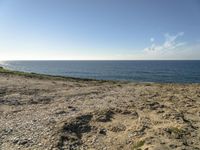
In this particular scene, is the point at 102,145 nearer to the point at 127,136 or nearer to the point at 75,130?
the point at 127,136

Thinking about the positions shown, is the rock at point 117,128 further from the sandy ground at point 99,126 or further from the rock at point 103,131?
the rock at point 103,131

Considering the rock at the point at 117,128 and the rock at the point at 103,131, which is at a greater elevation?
the rock at the point at 117,128

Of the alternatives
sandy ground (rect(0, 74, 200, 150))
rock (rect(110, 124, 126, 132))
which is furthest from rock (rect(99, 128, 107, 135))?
rock (rect(110, 124, 126, 132))

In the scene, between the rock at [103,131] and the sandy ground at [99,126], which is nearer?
the sandy ground at [99,126]

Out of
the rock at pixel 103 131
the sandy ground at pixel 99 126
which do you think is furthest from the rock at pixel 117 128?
the rock at pixel 103 131

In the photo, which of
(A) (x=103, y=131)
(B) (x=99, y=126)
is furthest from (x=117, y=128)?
(B) (x=99, y=126)

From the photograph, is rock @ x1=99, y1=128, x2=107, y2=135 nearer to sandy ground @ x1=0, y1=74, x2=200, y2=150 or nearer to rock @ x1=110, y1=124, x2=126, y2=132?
sandy ground @ x1=0, y1=74, x2=200, y2=150

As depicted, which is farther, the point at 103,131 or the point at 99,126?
the point at 99,126

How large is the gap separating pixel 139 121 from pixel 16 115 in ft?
29.0

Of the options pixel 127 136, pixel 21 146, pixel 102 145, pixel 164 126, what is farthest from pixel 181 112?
pixel 21 146

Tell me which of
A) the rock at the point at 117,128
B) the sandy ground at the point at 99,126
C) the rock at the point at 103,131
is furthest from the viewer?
the rock at the point at 117,128

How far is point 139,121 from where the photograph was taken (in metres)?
14.1

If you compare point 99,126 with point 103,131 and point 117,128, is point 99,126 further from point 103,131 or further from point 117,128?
point 117,128

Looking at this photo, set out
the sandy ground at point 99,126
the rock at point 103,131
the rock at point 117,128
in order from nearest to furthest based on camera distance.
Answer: the sandy ground at point 99,126
the rock at point 103,131
the rock at point 117,128
